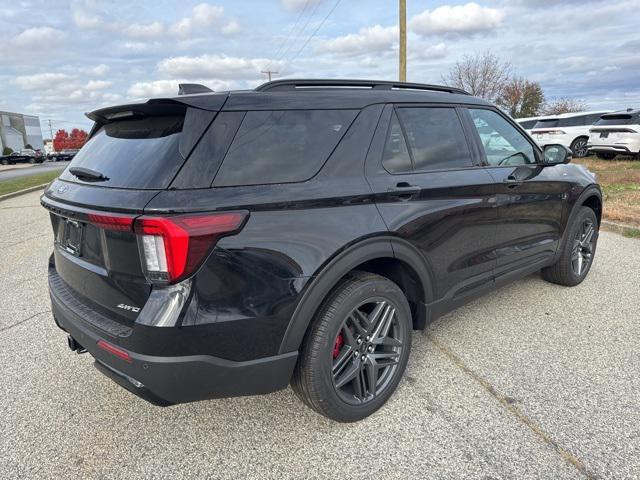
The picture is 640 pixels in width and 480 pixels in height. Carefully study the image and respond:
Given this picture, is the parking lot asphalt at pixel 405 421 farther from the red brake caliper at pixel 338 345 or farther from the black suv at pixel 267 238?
the red brake caliper at pixel 338 345

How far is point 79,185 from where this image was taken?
7.61 ft

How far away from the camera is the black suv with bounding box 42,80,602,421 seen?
74.0 inches

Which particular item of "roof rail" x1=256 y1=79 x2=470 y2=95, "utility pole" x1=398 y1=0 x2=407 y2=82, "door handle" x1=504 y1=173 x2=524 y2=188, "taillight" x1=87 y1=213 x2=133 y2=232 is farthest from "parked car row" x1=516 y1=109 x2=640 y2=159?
"taillight" x1=87 y1=213 x2=133 y2=232

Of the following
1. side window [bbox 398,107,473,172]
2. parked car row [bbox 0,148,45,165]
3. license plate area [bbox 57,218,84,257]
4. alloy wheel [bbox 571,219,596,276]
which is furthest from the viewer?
parked car row [bbox 0,148,45,165]

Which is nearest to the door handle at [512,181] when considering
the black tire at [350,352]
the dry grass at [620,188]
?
the black tire at [350,352]

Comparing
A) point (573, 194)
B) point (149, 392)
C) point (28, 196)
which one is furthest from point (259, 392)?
point (28, 196)

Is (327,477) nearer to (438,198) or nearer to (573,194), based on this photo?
(438,198)

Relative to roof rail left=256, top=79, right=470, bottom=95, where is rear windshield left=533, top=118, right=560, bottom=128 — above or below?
below

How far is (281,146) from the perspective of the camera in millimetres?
2164

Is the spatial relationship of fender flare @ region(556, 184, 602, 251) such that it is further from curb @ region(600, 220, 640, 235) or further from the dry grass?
the dry grass

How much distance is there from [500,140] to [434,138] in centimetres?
90

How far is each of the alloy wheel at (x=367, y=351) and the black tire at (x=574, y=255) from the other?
2.37 meters

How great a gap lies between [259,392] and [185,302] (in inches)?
23.5

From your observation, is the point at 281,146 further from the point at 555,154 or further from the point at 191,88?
the point at 555,154
